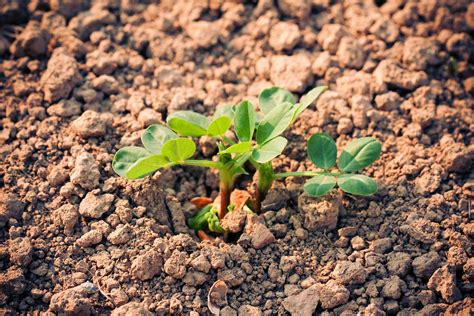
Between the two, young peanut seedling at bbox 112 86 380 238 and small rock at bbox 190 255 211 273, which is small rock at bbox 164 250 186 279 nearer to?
small rock at bbox 190 255 211 273

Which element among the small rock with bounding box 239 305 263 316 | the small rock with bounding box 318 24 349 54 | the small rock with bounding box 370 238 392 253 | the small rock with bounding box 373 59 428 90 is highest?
the small rock with bounding box 318 24 349 54

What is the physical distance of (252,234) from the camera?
2.05 meters

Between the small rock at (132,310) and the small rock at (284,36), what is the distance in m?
1.51

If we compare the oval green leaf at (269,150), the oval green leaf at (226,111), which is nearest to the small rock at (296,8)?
the oval green leaf at (226,111)

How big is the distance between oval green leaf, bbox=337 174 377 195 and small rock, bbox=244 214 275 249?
1.11ft

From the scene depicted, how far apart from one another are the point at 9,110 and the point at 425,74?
201 cm

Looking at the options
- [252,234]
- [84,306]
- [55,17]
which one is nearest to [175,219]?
[252,234]

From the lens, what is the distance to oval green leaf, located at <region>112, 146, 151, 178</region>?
2.00 metres

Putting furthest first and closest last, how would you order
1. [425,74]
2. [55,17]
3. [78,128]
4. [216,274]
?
[55,17] → [425,74] → [78,128] → [216,274]

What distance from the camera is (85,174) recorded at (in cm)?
212

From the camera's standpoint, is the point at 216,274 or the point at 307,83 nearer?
the point at 216,274

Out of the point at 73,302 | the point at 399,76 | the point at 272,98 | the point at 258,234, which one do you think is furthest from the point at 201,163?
the point at 399,76

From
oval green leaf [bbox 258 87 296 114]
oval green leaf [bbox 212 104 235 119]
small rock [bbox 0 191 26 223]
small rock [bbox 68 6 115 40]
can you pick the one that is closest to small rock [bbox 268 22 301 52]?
oval green leaf [bbox 258 87 296 114]

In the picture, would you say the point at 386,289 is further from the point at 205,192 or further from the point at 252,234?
the point at 205,192
